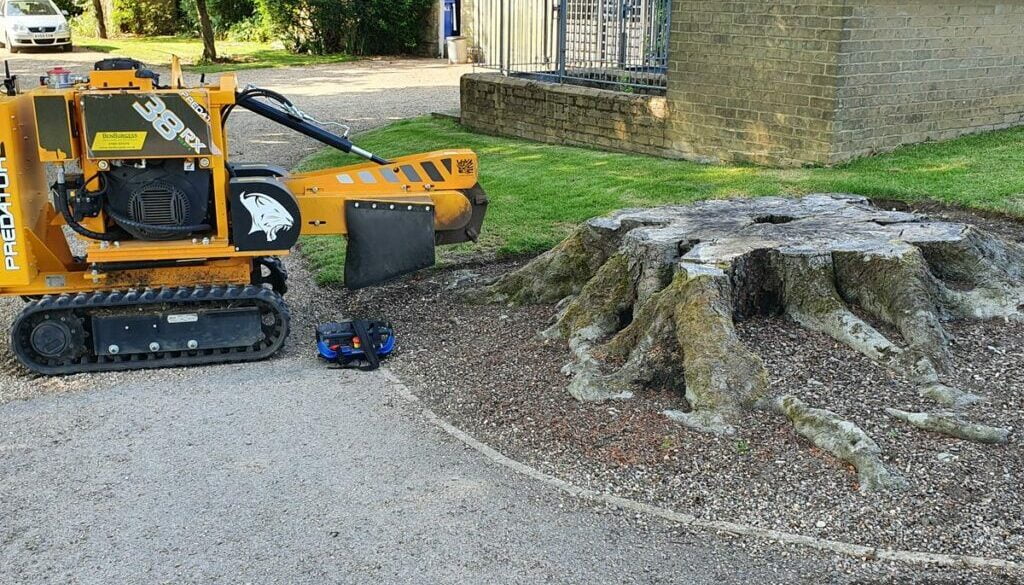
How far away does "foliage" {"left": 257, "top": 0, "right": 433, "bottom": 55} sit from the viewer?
2934 cm

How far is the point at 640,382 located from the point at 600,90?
9146 millimetres

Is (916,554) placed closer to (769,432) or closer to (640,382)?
(769,432)

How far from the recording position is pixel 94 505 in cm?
513

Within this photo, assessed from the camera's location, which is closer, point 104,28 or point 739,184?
point 739,184

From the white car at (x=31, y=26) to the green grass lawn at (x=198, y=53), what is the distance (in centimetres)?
126

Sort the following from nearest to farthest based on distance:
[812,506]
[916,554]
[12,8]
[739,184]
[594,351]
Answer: [916,554] < [812,506] < [594,351] < [739,184] < [12,8]

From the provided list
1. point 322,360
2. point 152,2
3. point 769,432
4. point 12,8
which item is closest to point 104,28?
point 152,2

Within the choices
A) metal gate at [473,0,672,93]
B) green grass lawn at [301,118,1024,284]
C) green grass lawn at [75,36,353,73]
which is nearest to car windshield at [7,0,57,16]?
green grass lawn at [75,36,353,73]

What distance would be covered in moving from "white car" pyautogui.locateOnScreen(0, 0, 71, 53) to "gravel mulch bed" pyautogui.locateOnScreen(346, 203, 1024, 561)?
27369 millimetres

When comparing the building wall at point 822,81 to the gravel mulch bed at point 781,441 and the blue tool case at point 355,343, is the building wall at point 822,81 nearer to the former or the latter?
the gravel mulch bed at point 781,441

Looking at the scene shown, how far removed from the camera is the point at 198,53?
99.4ft

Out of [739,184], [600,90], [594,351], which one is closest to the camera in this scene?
[594,351]

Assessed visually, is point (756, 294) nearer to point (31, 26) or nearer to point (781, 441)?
point (781, 441)

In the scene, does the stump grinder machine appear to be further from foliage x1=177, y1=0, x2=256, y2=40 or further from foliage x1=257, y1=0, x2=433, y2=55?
foliage x1=177, y1=0, x2=256, y2=40
